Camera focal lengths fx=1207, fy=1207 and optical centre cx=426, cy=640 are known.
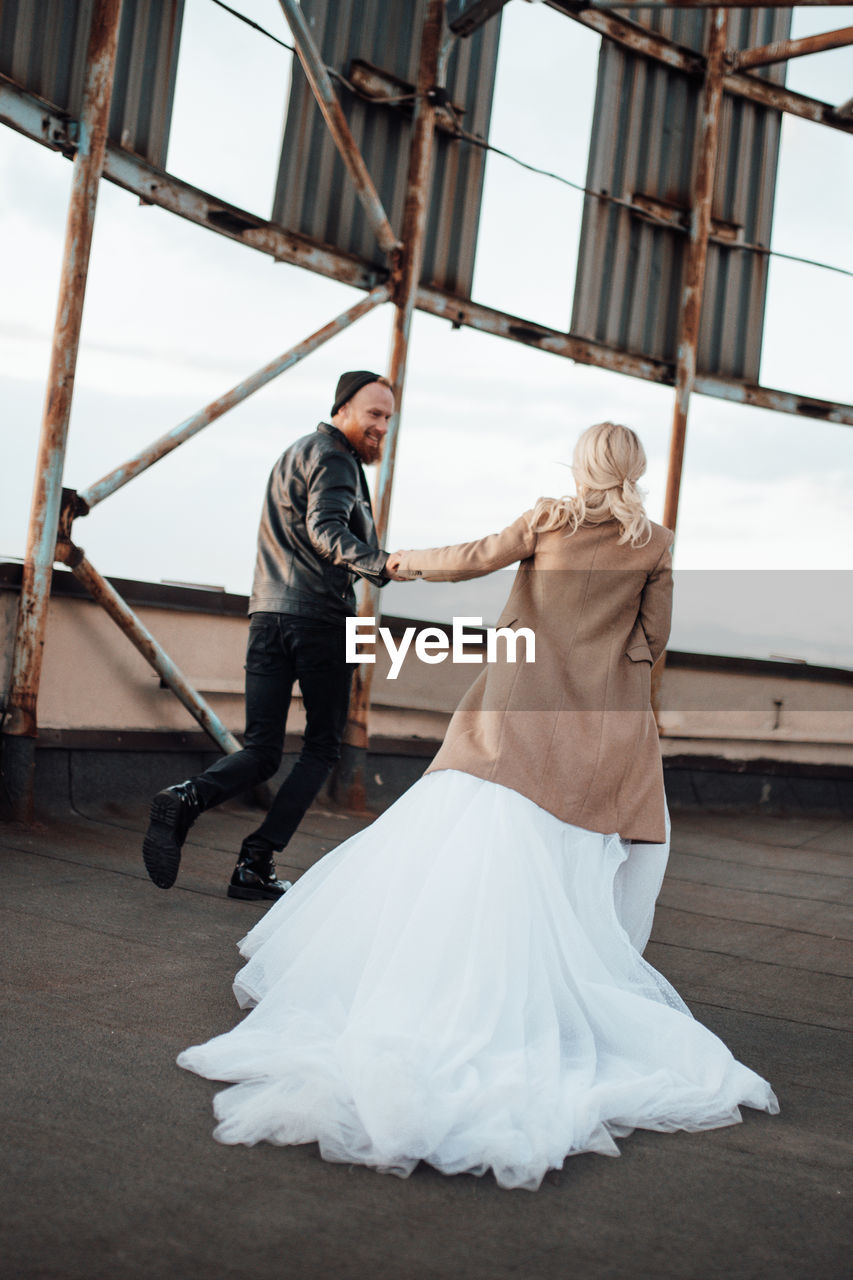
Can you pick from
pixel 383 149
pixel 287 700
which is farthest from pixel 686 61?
pixel 287 700

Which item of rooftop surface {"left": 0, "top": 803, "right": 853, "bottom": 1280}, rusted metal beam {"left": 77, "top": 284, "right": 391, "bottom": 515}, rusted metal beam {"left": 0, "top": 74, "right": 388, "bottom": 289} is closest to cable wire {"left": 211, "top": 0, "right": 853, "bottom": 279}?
rusted metal beam {"left": 0, "top": 74, "right": 388, "bottom": 289}

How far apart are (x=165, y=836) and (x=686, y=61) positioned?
279 inches

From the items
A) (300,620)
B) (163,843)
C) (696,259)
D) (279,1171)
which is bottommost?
(279,1171)

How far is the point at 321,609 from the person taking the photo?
4.38 m

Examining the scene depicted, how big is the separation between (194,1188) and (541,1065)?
0.80m

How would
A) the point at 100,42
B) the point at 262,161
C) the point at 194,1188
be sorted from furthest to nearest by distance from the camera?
the point at 262,161 < the point at 100,42 < the point at 194,1188

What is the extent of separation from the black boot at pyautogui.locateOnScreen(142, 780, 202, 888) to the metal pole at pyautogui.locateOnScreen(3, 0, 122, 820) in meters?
1.36

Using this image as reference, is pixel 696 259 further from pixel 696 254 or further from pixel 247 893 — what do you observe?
pixel 247 893

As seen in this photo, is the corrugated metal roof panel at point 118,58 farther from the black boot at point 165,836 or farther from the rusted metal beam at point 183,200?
the black boot at point 165,836

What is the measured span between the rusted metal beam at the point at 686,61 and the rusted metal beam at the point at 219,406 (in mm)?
2826

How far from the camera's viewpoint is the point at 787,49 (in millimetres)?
7812

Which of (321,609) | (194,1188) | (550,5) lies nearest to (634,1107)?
(194,1188)

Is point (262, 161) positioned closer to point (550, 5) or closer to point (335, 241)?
point (335, 241)

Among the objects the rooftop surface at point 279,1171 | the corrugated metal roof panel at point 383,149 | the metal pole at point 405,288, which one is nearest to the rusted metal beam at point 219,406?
the metal pole at point 405,288
